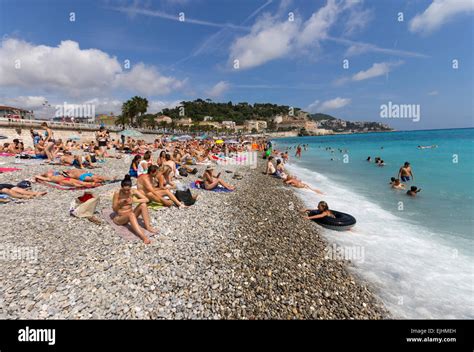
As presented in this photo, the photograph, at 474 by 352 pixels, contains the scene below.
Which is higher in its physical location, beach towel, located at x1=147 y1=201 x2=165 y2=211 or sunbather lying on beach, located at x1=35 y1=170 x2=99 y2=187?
sunbather lying on beach, located at x1=35 y1=170 x2=99 y2=187

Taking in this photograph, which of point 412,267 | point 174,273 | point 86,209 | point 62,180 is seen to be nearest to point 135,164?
point 62,180

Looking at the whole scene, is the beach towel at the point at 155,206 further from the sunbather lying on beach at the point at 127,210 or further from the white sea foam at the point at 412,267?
the white sea foam at the point at 412,267

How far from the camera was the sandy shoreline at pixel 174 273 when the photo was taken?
314 cm

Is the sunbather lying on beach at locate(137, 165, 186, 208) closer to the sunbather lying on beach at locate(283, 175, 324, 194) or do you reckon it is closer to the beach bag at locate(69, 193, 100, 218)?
the beach bag at locate(69, 193, 100, 218)

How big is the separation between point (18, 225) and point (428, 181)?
1952cm

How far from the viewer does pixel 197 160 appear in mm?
18578

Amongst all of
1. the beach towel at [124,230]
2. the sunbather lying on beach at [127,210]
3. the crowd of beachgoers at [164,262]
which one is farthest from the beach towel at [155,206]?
the sunbather lying on beach at [127,210]

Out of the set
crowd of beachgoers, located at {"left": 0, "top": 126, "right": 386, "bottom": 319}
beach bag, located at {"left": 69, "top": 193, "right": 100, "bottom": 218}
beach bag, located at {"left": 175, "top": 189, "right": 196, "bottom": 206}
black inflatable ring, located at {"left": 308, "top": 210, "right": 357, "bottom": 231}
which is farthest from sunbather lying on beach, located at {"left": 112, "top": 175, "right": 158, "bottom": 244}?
black inflatable ring, located at {"left": 308, "top": 210, "right": 357, "bottom": 231}

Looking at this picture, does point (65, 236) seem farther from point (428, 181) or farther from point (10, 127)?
point (10, 127)

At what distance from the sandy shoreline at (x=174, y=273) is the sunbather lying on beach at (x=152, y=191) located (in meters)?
0.53

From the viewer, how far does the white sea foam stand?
401 centimetres

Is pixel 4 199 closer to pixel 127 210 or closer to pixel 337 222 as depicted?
pixel 127 210

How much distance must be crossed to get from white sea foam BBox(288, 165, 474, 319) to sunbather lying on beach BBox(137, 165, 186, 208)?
4.52 m

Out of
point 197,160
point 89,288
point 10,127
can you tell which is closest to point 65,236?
point 89,288
